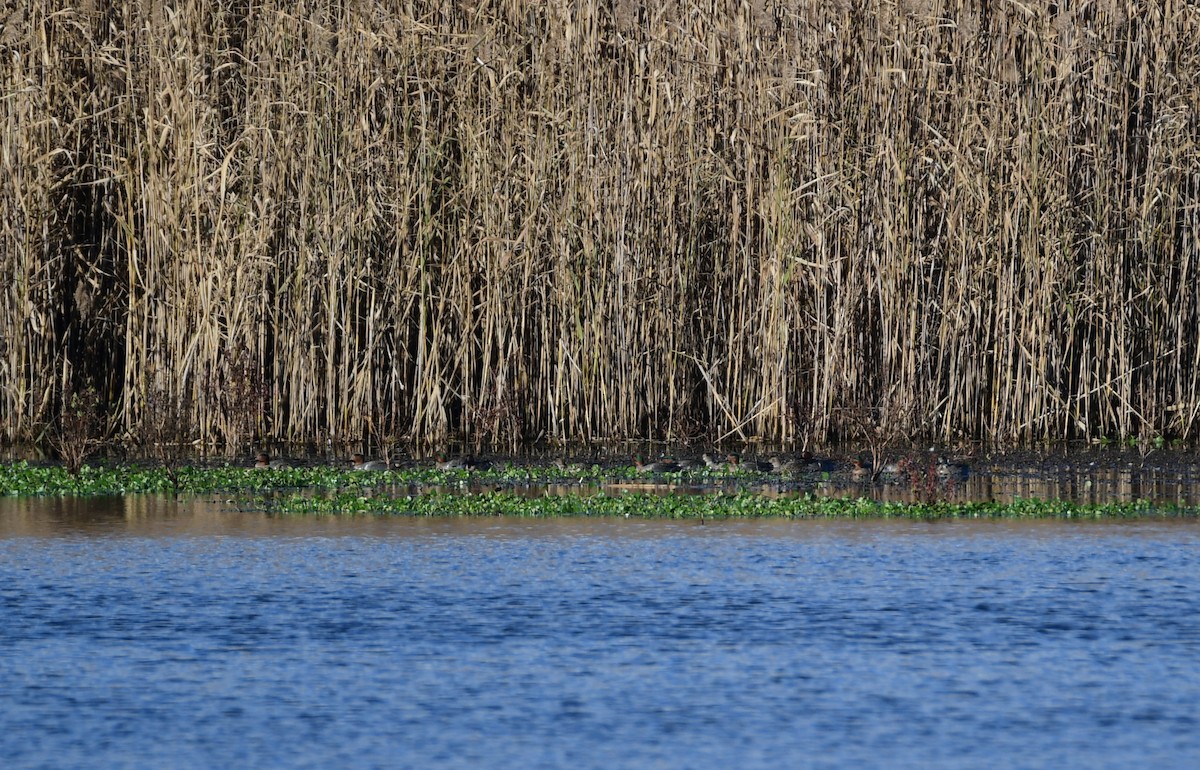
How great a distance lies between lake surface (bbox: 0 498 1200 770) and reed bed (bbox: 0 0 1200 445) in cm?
453

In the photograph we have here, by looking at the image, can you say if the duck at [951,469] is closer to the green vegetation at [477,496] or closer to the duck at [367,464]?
the green vegetation at [477,496]

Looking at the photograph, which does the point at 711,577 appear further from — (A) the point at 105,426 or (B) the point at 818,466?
(A) the point at 105,426

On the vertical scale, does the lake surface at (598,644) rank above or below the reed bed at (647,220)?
below

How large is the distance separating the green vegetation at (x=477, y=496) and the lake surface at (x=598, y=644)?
450mm

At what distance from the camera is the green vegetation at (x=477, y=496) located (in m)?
13.7

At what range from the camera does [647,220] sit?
59.0ft

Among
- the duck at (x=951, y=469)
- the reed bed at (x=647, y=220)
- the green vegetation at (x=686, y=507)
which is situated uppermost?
the reed bed at (x=647, y=220)

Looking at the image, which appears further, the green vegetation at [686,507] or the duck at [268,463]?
the duck at [268,463]

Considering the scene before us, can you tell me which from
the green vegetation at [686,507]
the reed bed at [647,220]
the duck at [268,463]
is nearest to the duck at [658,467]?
the green vegetation at [686,507]

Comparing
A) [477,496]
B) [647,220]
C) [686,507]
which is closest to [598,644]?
[686,507]

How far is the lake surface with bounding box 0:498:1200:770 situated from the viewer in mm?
7574

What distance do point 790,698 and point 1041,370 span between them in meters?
9.83

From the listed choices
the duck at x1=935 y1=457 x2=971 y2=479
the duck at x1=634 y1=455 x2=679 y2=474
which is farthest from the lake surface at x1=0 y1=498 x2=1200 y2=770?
the duck at x1=634 y1=455 x2=679 y2=474

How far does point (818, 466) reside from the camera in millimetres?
15727
